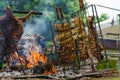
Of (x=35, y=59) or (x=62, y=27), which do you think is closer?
(x=35, y=59)

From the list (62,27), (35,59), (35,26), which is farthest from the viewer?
(35,26)

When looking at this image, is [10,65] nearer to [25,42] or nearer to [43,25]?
[25,42]

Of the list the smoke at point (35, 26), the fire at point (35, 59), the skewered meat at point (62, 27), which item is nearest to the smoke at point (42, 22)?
the smoke at point (35, 26)

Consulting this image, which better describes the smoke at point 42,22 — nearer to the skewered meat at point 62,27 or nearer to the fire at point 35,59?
the skewered meat at point 62,27

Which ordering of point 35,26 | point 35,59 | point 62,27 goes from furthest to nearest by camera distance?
point 35,26 < point 62,27 < point 35,59

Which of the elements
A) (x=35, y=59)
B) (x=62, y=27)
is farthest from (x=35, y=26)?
(x=35, y=59)

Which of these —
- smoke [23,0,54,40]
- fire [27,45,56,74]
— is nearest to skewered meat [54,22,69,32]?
fire [27,45,56,74]

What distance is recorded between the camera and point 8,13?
37.9 feet

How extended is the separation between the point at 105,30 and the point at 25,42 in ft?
42.9

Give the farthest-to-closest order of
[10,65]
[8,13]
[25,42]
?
[25,42], [10,65], [8,13]

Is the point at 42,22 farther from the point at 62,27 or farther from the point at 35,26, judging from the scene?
the point at 62,27

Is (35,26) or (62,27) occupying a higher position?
(62,27)

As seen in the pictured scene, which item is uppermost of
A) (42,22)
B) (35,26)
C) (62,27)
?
(62,27)

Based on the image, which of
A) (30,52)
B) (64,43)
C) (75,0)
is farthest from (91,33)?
(75,0)
